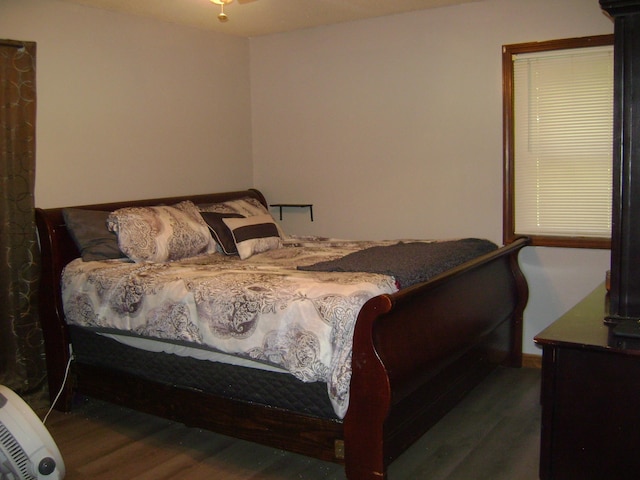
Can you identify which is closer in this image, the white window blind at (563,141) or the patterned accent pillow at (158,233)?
the patterned accent pillow at (158,233)

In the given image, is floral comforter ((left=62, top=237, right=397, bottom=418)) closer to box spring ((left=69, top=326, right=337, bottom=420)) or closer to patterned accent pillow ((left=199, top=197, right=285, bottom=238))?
box spring ((left=69, top=326, right=337, bottom=420))

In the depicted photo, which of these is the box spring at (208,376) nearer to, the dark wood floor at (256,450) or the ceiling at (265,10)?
the dark wood floor at (256,450)

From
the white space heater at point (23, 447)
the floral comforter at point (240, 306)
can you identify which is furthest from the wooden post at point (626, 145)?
the white space heater at point (23, 447)

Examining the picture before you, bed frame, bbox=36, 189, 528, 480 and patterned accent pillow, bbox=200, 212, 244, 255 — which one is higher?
patterned accent pillow, bbox=200, 212, 244, 255

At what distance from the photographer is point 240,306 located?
278 cm

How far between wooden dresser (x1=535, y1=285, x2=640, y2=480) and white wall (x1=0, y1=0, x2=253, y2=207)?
2.81 meters

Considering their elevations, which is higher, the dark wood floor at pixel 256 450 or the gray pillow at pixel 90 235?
the gray pillow at pixel 90 235

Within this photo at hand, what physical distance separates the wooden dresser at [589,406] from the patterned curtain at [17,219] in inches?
104

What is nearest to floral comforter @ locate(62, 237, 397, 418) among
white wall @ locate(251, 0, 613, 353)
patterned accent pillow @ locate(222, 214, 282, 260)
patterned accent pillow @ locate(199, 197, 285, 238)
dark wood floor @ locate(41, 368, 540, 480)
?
patterned accent pillow @ locate(222, 214, 282, 260)

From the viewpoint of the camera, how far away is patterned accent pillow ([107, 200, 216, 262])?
3.46m

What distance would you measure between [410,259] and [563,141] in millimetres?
1417

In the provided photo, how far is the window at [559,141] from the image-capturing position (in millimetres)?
3750

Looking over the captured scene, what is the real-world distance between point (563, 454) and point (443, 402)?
3.63ft

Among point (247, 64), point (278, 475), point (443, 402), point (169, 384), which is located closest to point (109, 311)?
point (169, 384)
